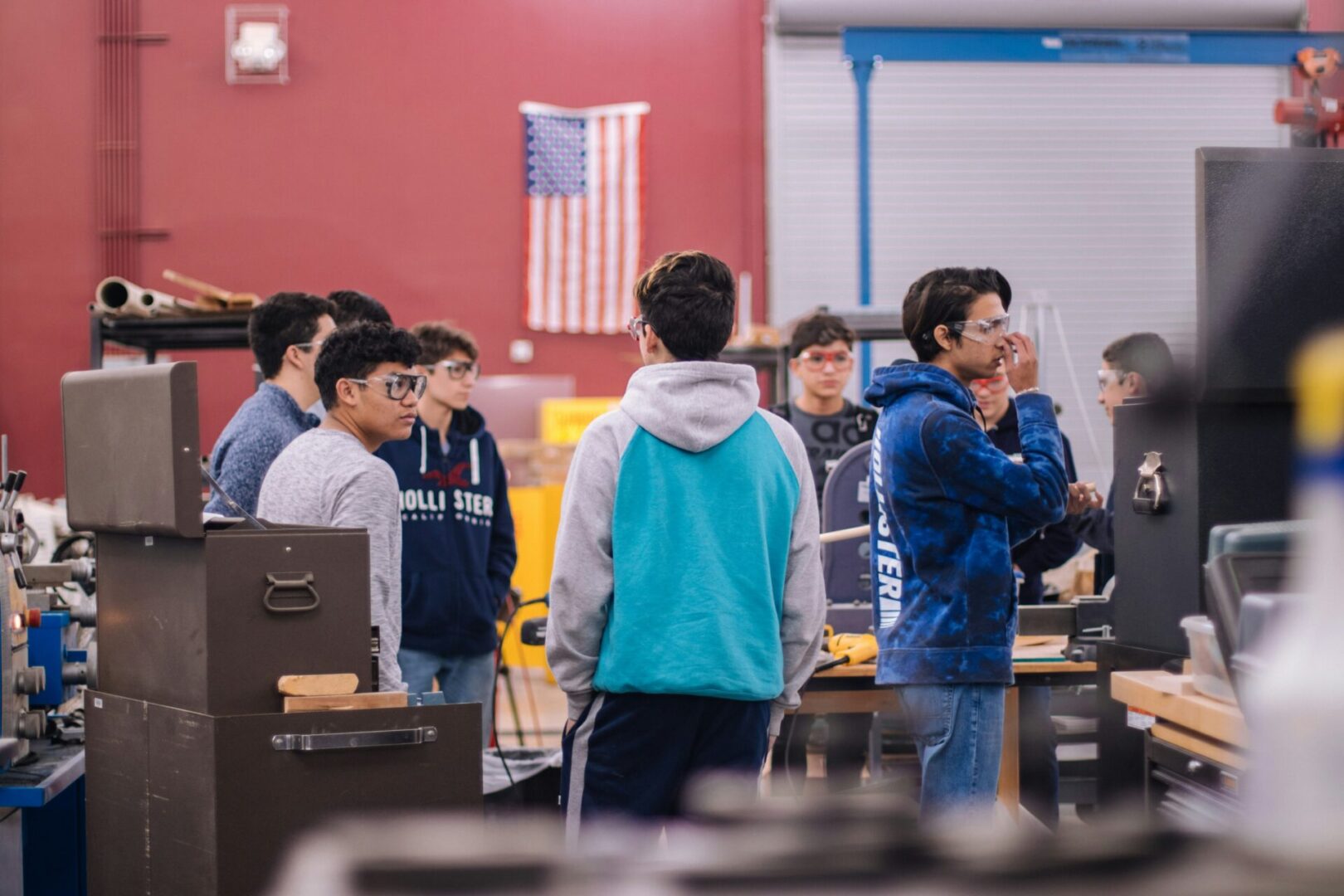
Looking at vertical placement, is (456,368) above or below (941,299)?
below

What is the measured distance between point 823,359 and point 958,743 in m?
2.12

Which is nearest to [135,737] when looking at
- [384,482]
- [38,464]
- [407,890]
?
[384,482]

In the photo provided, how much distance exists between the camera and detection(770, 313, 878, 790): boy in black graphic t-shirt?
14.7 feet

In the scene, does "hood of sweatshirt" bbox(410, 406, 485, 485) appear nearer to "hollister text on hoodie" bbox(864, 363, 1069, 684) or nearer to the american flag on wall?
"hollister text on hoodie" bbox(864, 363, 1069, 684)

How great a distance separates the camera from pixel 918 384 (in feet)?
8.66

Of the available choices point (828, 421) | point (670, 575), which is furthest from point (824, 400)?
A: point (670, 575)

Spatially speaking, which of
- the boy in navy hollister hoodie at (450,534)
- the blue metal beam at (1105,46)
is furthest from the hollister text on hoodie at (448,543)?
the blue metal beam at (1105,46)

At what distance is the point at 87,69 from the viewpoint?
8.77 metres

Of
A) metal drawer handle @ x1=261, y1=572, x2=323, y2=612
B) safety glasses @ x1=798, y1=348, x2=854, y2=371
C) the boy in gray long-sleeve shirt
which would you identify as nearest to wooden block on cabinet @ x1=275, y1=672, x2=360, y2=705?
metal drawer handle @ x1=261, y1=572, x2=323, y2=612

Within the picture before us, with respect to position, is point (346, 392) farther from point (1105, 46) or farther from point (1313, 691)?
point (1105, 46)

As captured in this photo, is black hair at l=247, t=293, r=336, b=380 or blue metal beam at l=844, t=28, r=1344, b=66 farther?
blue metal beam at l=844, t=28, r=1344, b=66

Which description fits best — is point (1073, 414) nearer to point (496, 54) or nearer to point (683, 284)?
point (496, 54)

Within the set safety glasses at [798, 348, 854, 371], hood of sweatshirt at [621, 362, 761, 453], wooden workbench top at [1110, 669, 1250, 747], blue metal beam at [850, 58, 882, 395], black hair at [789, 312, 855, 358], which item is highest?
blue metal beam at [850, 58, 882, 395]

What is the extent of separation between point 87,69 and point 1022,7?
612 centimetres
